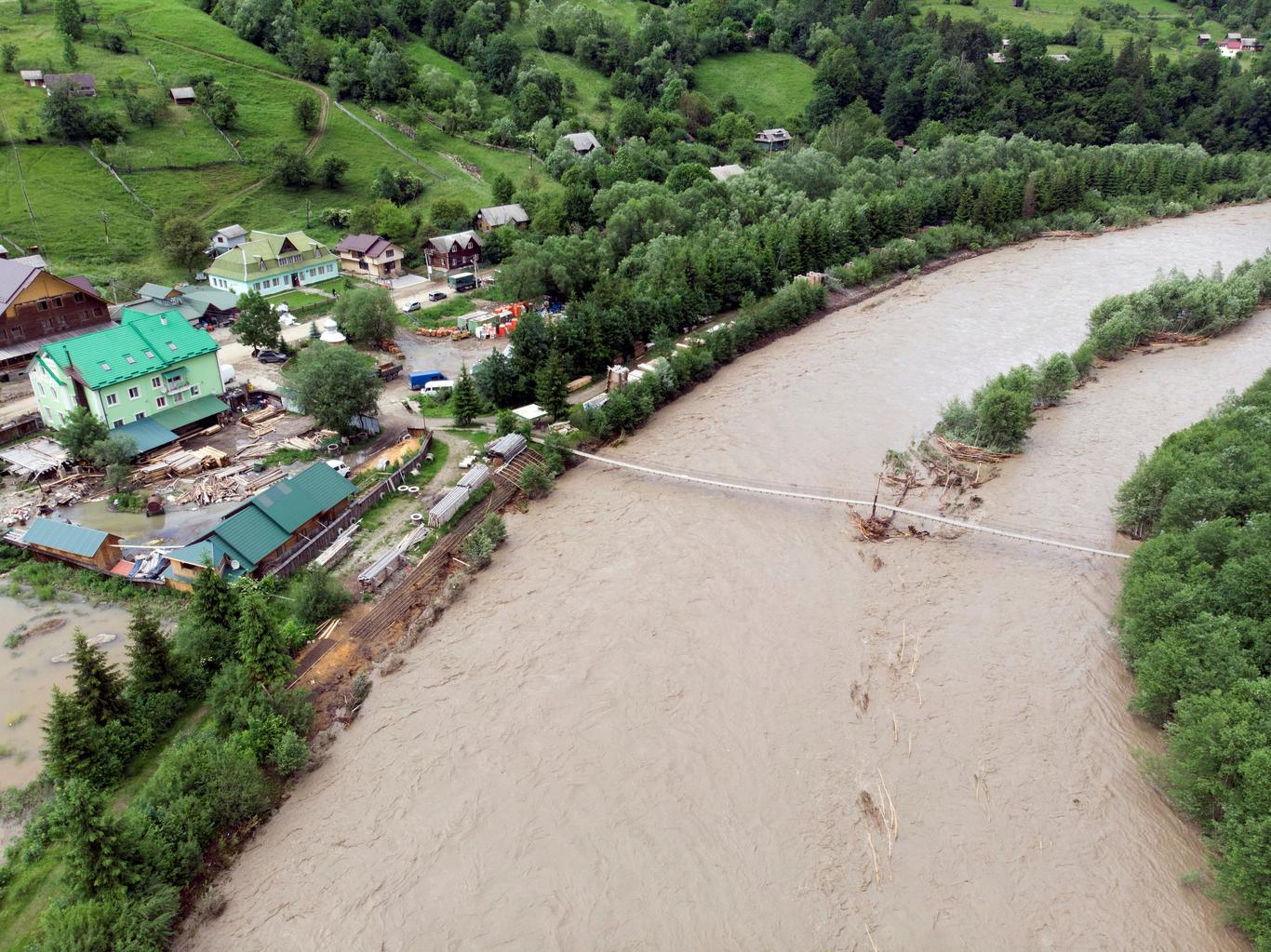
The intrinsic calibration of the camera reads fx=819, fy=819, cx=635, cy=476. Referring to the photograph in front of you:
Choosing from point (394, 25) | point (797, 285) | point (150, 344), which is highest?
point (394, 25)

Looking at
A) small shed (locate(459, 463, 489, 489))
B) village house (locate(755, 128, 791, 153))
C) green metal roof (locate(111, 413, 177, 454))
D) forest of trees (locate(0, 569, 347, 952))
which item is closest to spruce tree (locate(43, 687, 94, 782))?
forest of trees (locate(0, 569, 347, 952))

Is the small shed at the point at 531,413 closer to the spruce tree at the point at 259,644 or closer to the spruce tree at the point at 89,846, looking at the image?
the spruce tree at the point at 259,644

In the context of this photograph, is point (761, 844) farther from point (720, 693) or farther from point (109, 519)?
point (109, 519)

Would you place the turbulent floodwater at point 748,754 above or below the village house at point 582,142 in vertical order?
below

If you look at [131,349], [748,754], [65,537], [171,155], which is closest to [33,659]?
[65,537]

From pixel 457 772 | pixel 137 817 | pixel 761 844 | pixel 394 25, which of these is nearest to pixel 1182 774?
pixel 761 844

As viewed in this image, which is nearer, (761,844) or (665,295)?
(761,844)

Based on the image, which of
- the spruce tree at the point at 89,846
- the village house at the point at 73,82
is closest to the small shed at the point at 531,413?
the spruce tree at the point at 89,846
